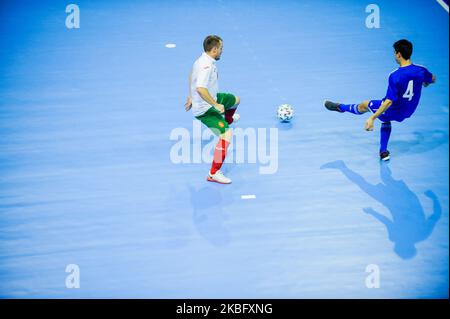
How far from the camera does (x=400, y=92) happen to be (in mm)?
7461

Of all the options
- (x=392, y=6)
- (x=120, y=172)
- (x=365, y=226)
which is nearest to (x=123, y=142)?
(x=120, y=172)

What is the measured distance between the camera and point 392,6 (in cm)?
1143

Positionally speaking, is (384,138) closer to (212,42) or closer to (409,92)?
(409,92)

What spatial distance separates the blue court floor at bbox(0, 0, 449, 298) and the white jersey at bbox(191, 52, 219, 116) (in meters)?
0.84

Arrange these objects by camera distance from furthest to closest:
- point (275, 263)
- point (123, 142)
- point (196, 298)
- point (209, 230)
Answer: point (123, 142) < point (209, 230) < point (275, 263) < point (196, 298)

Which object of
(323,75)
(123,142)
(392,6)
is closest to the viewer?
(123,142)

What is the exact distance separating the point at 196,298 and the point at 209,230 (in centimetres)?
101

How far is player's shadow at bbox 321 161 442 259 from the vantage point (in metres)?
6.56

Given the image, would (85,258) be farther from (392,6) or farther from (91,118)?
(392,6)

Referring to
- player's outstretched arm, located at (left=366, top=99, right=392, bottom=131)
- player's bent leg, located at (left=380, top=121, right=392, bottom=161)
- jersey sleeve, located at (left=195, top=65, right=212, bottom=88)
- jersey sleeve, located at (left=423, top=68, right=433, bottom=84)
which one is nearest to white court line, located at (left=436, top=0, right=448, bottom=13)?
jersey sleeve, located at (left=423, top=68, right=433, bottom=84)

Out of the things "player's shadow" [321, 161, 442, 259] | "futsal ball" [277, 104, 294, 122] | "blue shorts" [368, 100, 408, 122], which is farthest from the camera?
"futsal ball" [277, 104, 294, 122]

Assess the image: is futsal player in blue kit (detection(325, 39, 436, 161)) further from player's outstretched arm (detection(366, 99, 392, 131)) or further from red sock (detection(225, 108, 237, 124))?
red sock (detection(225, 108, 237, 124))

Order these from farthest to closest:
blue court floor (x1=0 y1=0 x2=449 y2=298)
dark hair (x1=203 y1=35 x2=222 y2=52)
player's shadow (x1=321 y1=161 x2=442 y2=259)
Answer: dark hair (x1=203 y1=35 x2=222 y2=52)
player's shadow (x1=321 y1=161 x2=442 y2=259)
blue court floor (x1=0 y1=0 x2=449 y2=298)

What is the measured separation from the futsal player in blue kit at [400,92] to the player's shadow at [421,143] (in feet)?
1.16
